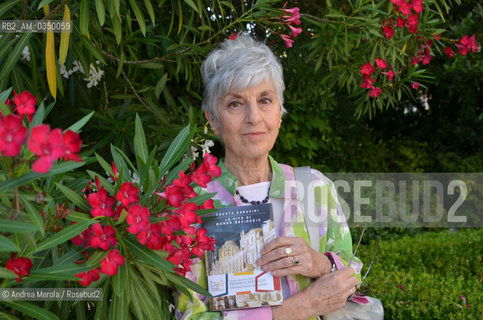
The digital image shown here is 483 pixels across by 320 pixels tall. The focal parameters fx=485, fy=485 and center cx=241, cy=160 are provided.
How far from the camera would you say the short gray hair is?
171cm

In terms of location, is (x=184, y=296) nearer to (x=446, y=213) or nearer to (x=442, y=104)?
(x=446, y=213)

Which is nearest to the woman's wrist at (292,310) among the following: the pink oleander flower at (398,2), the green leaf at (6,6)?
the green leaf at (6,6)

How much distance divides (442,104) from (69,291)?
937 cm

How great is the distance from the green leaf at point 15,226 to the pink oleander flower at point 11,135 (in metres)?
0.16

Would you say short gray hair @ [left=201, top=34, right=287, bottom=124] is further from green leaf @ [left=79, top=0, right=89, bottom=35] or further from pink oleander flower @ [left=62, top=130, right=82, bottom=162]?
pink oleander flower @ [left=62, top=130, right=82, bottom=162]

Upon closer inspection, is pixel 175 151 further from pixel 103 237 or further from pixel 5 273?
pixel 5 273

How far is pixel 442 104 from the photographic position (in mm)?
9469

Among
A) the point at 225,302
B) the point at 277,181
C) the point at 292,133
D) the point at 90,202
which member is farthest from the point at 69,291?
the point at 292,133

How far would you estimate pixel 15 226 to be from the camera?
36.9 inches

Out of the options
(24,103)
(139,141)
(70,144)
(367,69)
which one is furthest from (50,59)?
(367,69)

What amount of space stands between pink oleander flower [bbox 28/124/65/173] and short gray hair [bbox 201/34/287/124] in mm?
963

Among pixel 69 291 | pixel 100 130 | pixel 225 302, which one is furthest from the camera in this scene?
pixel 100 130

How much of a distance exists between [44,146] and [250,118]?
984 mm

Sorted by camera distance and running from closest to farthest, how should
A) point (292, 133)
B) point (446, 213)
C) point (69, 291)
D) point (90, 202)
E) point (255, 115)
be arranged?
point (90, 202) → point (69, 291) → point (255, 115) → point (292, 133) → point (446, 213)
